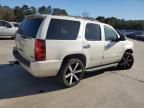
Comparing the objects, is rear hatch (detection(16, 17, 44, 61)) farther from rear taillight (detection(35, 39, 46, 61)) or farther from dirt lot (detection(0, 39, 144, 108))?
dirt lot (detection(0, 39, 144, 108))

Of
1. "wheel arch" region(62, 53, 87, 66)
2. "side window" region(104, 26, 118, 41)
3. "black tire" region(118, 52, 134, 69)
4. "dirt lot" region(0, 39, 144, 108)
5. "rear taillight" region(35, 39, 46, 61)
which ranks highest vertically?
"side window" region(104, 26, 118, 41)

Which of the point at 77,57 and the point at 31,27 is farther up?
the point at 31,27

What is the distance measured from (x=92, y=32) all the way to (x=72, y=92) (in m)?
1.92

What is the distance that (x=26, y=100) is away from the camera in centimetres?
502

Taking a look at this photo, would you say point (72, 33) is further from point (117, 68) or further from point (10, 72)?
point (117, 68)

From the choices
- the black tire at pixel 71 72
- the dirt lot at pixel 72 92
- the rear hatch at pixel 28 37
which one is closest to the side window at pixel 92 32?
the black tire at pixel 71 72

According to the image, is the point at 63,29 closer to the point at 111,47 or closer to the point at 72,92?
the point at 72,92

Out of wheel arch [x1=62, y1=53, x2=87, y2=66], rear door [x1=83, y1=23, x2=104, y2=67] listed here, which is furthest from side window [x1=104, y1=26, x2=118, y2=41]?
wheel arch [x1=62, y1=53, x2=87, y2=66]

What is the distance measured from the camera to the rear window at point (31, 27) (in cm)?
544

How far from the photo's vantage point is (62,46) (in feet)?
18.1

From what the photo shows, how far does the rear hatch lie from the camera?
533cm

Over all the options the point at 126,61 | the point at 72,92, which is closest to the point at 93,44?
the point at 72,92

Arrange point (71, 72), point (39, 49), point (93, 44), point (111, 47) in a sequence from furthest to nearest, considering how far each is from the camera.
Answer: point (111, 47) < point (93, 44) < point (71, 72) < point (39, 49)

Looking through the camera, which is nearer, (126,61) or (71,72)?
(71,72)
